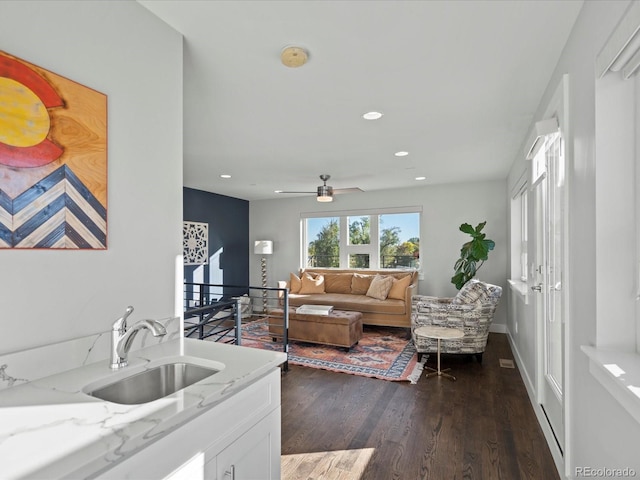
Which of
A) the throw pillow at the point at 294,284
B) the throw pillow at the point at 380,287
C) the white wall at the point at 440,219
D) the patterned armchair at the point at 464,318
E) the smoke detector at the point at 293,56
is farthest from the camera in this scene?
the throw pillow at the point at 294,284

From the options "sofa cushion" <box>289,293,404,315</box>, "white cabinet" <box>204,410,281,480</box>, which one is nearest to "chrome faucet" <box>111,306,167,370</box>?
"white cabinet" <box>204,410,281,480</box>

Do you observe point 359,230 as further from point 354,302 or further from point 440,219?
point 354,302

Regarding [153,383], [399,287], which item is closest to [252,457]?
[153,383]

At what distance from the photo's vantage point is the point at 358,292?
255 inches

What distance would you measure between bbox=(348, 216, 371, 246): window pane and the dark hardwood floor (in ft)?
11.4

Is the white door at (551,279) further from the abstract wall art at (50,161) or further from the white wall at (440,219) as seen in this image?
the white wall at (440,219)

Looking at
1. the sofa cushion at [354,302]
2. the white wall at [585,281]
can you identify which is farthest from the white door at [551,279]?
the sofa cushion at [354,302]

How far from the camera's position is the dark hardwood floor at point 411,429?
2.17m

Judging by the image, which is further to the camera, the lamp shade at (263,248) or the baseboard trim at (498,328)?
the lamp shade at (263,248)

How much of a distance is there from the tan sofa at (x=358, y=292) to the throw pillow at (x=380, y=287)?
0.06ft

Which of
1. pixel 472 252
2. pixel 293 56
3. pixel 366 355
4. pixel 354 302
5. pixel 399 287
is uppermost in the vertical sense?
pixel 293 56

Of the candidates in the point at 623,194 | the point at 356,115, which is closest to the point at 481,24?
the point at 623,194

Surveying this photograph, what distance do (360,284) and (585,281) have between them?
496 centimetres

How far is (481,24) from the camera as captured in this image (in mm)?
1738
